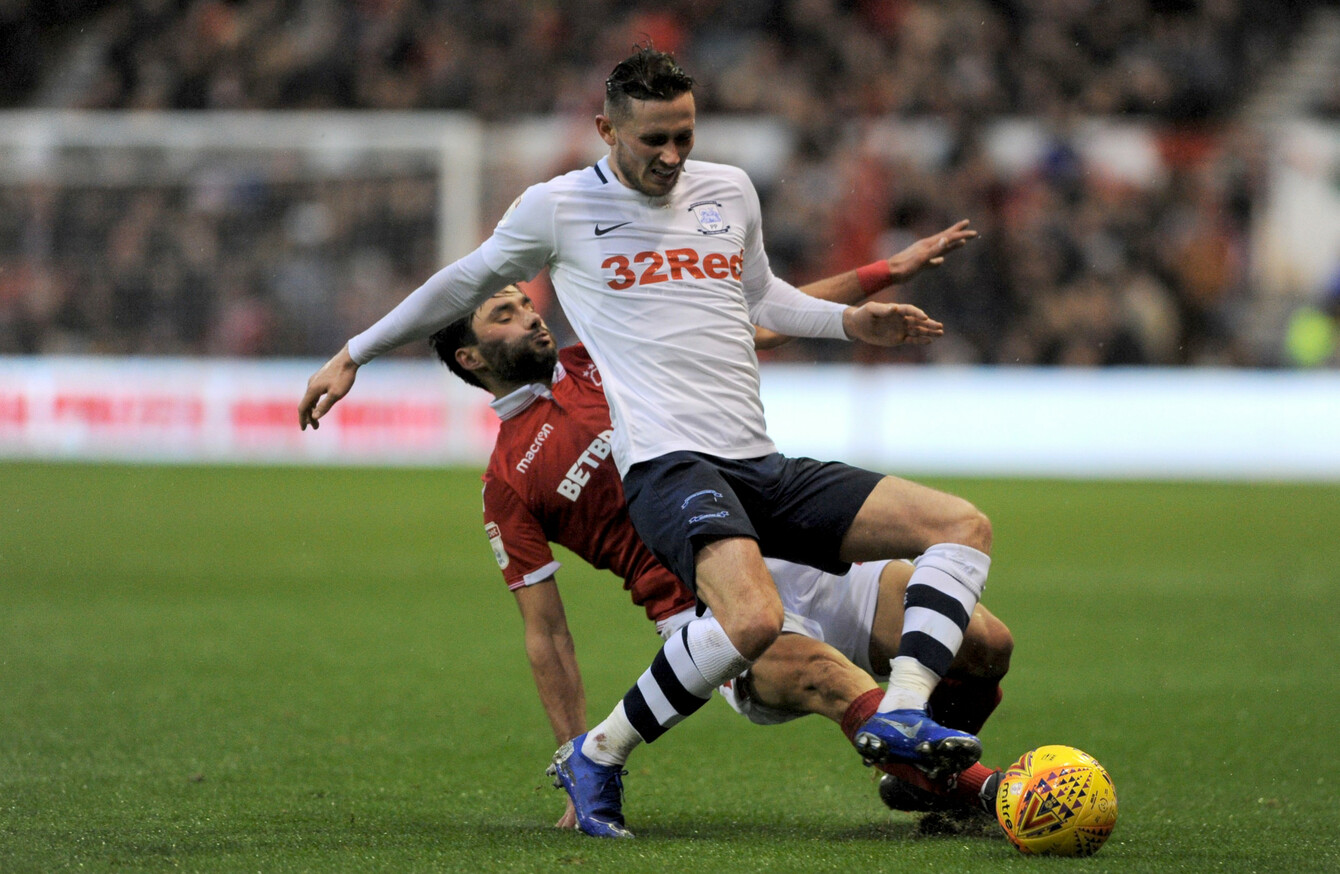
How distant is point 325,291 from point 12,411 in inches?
153

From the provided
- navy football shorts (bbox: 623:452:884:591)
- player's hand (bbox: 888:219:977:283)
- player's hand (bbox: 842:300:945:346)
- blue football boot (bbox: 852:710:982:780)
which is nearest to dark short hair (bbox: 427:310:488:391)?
navy football shorts (bbox: 623:452:884:591)

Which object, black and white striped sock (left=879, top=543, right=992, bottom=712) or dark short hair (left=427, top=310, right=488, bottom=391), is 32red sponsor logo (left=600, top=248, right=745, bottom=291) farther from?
black and white striped sock (left=879, top=543, right=992, bottom=712)

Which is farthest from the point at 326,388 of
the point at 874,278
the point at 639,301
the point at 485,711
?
the point at 485,711

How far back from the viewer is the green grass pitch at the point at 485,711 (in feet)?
13.9

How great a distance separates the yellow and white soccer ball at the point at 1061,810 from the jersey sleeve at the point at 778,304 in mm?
1485

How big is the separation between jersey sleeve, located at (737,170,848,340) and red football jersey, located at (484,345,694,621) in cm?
58

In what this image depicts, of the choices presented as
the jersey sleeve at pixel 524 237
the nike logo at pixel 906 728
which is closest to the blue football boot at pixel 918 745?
the nike logo at pixel 906 728

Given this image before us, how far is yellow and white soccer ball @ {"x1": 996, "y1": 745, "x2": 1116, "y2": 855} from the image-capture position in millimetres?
4023

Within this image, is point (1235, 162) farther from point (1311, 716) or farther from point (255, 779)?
point (255, 779)

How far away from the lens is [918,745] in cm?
390

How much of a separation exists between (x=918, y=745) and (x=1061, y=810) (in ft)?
1.45

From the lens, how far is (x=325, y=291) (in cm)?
1834

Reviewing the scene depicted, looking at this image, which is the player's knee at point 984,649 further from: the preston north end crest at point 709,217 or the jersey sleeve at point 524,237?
the jersey sleeve at point 524,237

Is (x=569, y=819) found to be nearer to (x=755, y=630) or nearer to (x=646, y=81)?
(x=755, y=630)
